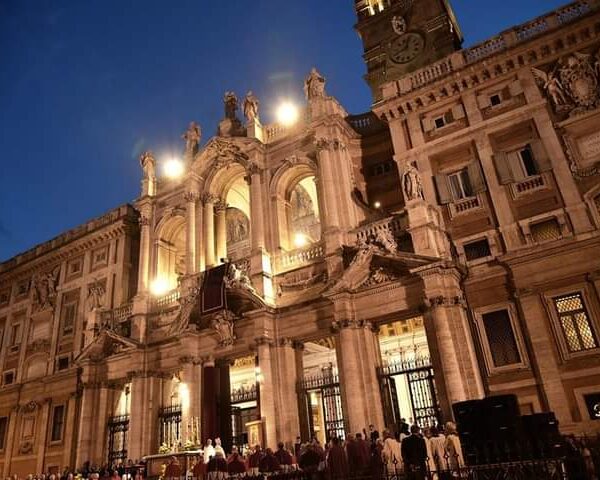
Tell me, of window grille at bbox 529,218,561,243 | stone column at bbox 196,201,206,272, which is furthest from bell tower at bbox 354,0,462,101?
window grille at bbox 529,218,561,243

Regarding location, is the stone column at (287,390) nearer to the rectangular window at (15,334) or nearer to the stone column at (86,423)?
the stone column at (86,423)

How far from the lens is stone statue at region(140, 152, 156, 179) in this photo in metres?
31.5

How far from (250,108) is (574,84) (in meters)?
16.0

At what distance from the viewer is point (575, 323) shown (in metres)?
17.7

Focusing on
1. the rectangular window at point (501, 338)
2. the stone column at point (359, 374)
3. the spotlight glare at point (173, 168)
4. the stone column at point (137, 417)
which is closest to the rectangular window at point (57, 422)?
the stone column at point (137, 417)

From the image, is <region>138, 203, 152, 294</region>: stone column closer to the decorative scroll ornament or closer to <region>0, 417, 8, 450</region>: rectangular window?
<region>0, 417, 8, 450</region>: rectangular window

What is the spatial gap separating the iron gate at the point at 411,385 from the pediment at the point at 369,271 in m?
3.35

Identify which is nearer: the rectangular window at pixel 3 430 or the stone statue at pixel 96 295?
the rectangular window at pixel 3 430

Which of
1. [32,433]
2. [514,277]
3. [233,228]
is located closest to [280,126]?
[233,228]

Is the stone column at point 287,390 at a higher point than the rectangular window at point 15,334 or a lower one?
lower

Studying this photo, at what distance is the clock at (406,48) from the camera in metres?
32.3

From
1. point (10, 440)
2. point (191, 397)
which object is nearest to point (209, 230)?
point (191, 397)

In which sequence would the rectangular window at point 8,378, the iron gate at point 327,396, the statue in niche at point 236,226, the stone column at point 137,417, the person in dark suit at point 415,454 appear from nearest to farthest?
the person in dark suit at point 415,454 < the iron gate at point 327,396 < the stone column at point 137,417 < the rectangular window at point 8,378 < the statue in niche at point 236,226

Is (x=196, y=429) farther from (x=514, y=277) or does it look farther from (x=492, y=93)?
(x=492, y=93)
